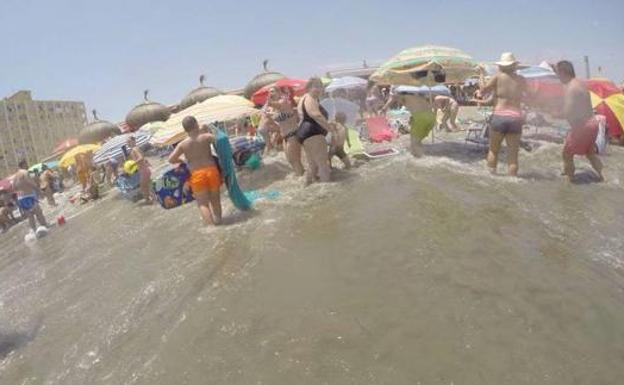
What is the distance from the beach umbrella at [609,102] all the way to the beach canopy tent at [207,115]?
645 cm

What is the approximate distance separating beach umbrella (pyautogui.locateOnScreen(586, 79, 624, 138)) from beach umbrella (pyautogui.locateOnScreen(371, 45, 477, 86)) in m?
2.76

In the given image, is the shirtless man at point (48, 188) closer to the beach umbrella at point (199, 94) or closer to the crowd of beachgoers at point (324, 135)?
the crowd of beachgoers at point (324, 135)

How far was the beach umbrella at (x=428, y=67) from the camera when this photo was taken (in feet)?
28.6

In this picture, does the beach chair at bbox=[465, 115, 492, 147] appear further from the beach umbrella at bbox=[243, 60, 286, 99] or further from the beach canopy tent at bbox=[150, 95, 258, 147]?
the beach umbrella at bbox=[243, 60, 286, 99]

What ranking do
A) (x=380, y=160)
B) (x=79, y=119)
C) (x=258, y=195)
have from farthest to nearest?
1. (x=79, y=119)
2. (x=380, y=160)
3. (x=258, y=195)

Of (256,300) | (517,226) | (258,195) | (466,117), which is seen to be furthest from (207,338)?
(466,117)

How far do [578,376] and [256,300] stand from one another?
2152mm

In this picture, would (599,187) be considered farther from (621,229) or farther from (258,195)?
(258,195)

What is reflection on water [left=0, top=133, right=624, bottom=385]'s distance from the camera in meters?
2.96

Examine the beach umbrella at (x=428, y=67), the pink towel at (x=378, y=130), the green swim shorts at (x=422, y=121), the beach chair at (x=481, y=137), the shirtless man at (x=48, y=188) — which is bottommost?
the shirtless man at (x=48, y=188)

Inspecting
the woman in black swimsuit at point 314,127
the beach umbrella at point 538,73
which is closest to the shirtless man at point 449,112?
the beach umbrella at point 538,73

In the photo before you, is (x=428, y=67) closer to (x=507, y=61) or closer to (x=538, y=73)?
(x=507, y=61)

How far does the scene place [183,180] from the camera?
7242 mm

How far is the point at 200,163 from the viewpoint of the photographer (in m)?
6.45
